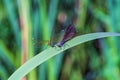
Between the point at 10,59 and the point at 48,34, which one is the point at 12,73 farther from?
the point at 48,34

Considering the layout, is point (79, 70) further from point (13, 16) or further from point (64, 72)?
point (13, 16)

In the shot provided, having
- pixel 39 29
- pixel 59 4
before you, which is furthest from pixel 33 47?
pixel 59 4

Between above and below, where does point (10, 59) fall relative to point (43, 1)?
below

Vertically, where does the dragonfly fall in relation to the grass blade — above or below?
above

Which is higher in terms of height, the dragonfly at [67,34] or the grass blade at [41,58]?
the dragonfly at [67,34]

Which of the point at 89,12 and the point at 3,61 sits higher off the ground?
the point at 89,12

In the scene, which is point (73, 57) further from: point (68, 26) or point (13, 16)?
point (13, 16)
